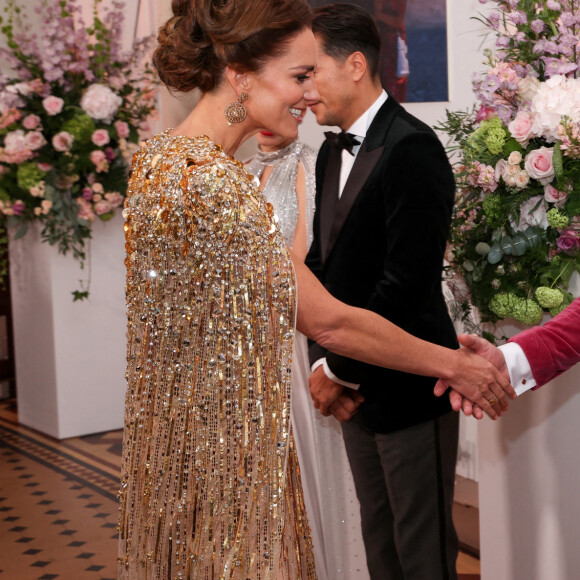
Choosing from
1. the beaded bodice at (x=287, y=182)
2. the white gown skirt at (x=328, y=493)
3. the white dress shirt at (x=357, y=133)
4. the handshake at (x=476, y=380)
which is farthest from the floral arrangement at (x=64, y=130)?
the handshake at (x=476, y=380)

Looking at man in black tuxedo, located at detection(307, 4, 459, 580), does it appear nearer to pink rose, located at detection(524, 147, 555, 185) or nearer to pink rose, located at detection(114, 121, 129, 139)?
pink rose, located at detection(524, 147, 555, 185)

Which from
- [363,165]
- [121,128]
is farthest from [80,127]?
[363,165]

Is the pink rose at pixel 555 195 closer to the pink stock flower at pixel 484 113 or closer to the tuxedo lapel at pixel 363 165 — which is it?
the pink stock flower at pixel 484 113

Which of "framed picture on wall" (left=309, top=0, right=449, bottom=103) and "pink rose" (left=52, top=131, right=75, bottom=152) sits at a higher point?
"framed picture on wall" (left=309, top=0, right=449, bottom=103)

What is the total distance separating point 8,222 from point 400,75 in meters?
2.83

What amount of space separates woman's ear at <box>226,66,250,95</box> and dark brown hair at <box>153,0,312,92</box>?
0.05ft

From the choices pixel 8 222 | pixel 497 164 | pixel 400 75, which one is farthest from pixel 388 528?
pixel 8 222

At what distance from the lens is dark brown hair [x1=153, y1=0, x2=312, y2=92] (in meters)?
2.05

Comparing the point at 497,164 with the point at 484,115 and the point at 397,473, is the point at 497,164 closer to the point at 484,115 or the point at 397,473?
the point at 484,115

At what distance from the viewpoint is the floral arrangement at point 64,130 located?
5.60 metres

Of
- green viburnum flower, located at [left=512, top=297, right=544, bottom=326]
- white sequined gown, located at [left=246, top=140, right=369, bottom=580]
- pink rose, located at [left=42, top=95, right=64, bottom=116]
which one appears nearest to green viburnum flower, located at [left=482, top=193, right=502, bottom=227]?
green viburnum flower, located at [left=512, top=297, right=544, bottom=326]

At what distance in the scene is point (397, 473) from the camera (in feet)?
8.50

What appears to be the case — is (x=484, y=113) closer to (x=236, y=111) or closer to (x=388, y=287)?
(x=388, y=287)

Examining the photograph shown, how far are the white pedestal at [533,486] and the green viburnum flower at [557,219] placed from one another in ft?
1.44
